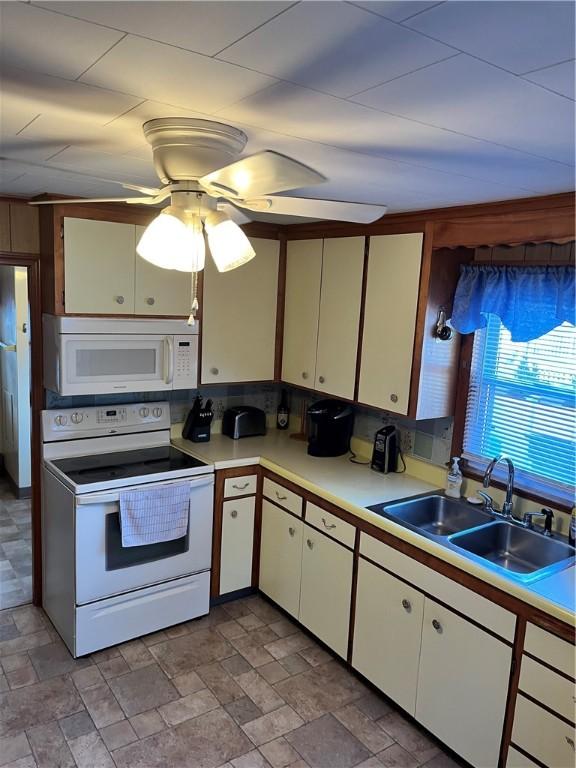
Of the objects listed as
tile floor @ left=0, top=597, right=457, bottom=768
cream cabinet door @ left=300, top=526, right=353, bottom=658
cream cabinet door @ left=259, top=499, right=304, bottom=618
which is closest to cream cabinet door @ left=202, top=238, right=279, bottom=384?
cream cabinet door @ left=259, top=499, right=304, bottom=618

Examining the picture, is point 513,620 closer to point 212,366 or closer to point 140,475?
point 140,475

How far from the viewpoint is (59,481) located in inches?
115

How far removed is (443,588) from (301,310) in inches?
70.8

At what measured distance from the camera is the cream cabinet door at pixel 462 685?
2098 millimetres

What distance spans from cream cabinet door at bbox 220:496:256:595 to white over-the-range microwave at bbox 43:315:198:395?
2.41ft

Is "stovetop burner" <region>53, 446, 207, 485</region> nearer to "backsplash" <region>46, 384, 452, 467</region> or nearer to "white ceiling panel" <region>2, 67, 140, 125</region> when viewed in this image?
"backsplash" <region>46, 384, 452, 467</region>

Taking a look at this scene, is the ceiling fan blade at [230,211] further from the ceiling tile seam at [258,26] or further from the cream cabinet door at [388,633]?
the cream cabinet door at [388,633]

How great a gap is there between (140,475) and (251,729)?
1241mm

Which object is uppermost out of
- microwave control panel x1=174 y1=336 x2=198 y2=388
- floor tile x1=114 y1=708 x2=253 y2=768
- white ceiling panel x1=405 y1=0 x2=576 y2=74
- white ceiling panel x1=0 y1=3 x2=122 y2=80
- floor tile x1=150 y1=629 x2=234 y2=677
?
white ceiling panel x1=0 y1=3 x2=122 y2=80

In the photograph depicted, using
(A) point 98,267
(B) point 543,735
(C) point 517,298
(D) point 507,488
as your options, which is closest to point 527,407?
(D) point 507,488

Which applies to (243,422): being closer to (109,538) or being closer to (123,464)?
(123,464)

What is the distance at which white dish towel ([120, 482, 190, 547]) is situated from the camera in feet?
9.27

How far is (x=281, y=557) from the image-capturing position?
324 centimetres

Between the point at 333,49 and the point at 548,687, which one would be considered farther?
the point at 548,687
